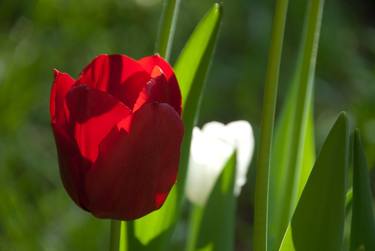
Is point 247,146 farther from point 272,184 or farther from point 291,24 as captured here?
point 291,24

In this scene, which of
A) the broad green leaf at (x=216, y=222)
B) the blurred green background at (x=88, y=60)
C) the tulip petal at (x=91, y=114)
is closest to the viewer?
the tulip petal at (x=91, y=114)

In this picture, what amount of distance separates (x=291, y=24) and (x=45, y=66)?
70 cm

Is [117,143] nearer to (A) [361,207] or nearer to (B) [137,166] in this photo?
(B) [137,166]

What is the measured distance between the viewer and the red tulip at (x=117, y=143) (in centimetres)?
60

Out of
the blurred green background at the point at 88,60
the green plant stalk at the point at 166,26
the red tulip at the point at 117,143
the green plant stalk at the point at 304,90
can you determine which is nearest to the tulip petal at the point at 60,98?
the red tulip at the point at 117,143

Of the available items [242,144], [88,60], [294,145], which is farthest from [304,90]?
[88,60]

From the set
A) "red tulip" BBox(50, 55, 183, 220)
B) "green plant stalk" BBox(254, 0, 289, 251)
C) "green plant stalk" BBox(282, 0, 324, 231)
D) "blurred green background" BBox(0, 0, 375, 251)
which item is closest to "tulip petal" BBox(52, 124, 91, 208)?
"red tulip" BBox(50, 55, 183, 220)

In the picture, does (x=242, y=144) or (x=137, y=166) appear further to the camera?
(x=242, y=144)

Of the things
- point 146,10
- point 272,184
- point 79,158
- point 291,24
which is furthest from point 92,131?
point 291,24

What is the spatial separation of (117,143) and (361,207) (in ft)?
0.61

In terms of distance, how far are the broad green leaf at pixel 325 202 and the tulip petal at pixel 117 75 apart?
130 millimetres

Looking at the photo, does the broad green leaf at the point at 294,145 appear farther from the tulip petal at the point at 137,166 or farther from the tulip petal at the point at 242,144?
the tulip petal at the point at 137,166

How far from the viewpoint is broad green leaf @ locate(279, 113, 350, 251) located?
0.64 m

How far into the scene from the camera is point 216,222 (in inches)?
34.0
